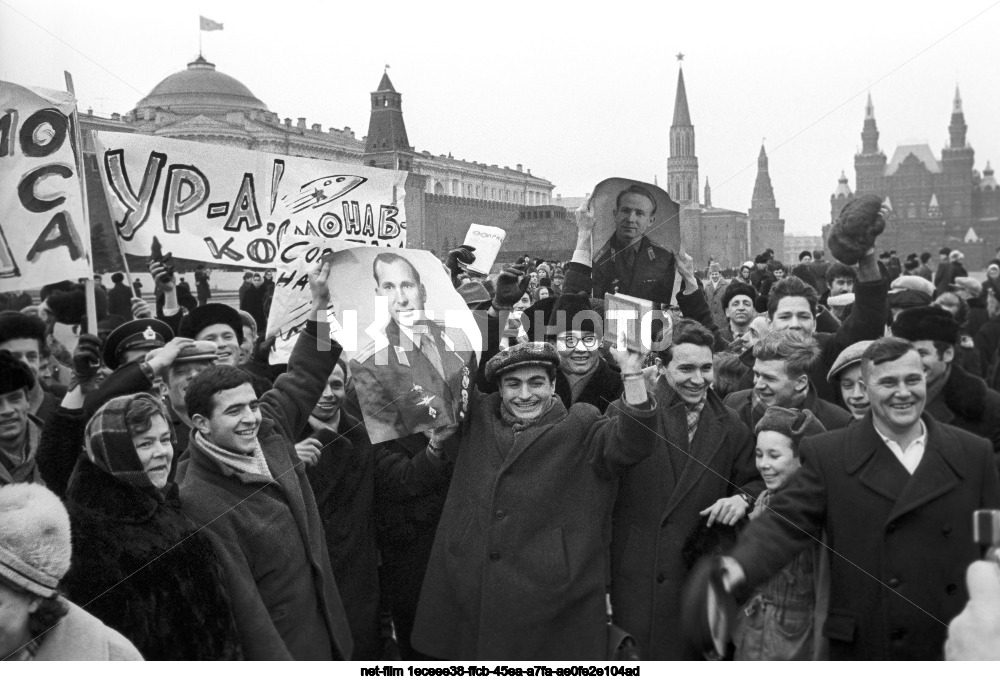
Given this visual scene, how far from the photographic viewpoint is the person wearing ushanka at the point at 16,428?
3.04 m

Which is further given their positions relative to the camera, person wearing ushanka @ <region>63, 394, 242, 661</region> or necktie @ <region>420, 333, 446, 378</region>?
necktie @ <region>420, 333, 446, 378</region>

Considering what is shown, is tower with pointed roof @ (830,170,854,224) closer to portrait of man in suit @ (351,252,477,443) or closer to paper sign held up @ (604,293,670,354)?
paper sign held up @ (604,293,670,354)

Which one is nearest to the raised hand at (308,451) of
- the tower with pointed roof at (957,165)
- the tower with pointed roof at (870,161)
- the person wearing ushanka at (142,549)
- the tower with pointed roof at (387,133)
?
the person wearing ushanka at (142,549)

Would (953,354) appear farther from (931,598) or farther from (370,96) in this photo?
(370,96)

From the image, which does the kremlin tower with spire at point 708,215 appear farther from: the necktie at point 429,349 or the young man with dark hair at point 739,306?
the necktie at point 429,349

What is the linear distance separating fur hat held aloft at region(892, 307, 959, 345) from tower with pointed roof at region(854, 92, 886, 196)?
1.93ft

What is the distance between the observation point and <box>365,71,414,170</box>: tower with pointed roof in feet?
13.2

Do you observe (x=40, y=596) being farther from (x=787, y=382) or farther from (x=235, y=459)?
(x=787, y=382)

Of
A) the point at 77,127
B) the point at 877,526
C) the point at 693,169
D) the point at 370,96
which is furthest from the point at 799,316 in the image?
the point at 77,127

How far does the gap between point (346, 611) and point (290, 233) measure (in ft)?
7.03

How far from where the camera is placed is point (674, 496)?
3051 mm

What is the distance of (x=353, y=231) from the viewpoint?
188 inches

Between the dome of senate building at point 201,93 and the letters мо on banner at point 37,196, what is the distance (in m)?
0.52

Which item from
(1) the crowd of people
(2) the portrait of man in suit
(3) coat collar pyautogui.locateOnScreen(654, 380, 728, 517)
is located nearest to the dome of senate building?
(1) the crowd of people
